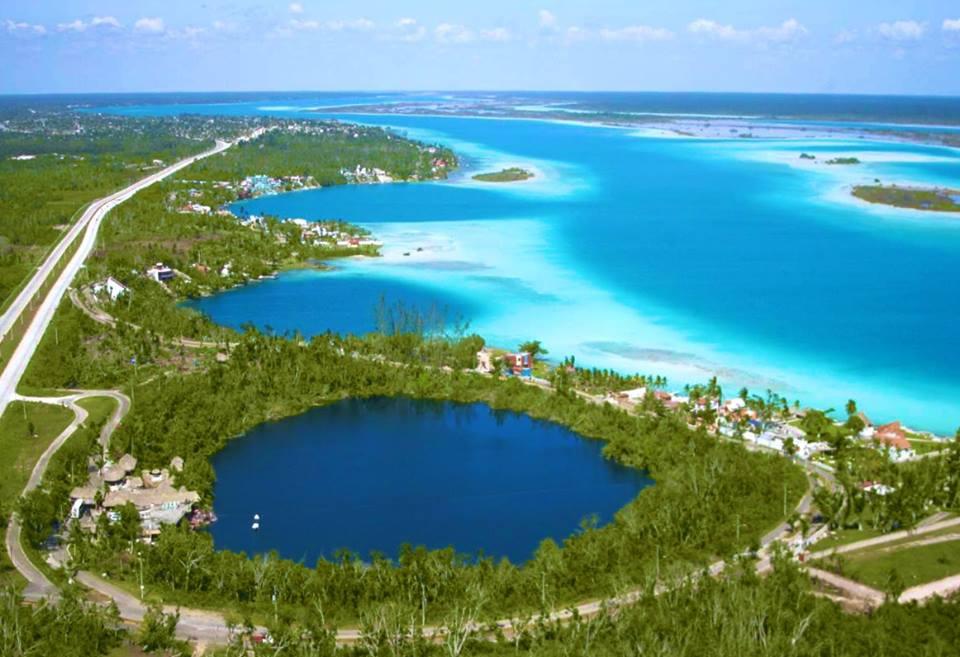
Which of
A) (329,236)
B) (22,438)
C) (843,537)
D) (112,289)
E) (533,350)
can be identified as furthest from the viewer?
(329,236)

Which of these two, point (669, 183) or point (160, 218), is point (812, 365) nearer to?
point (160, 218)

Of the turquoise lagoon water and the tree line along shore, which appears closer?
the tree line along shore

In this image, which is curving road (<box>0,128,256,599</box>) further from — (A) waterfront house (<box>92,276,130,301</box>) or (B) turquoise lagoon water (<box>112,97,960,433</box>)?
(B) turquoise lagoon water (<box>112,97,960,433</box>)

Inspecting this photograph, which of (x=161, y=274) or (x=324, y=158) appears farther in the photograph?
(x=324, y=158)

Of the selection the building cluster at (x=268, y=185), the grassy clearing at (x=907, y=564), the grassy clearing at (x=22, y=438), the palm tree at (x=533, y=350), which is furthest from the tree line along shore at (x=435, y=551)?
the building cluster at (x=268, y=185)

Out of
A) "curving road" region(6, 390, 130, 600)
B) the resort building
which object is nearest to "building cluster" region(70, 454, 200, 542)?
"curving road" region(6, 390, 130, 600)

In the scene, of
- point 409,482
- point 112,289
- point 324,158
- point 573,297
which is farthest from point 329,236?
point 324,158

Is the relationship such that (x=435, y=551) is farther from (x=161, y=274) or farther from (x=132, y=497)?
(x=161, y=274)
